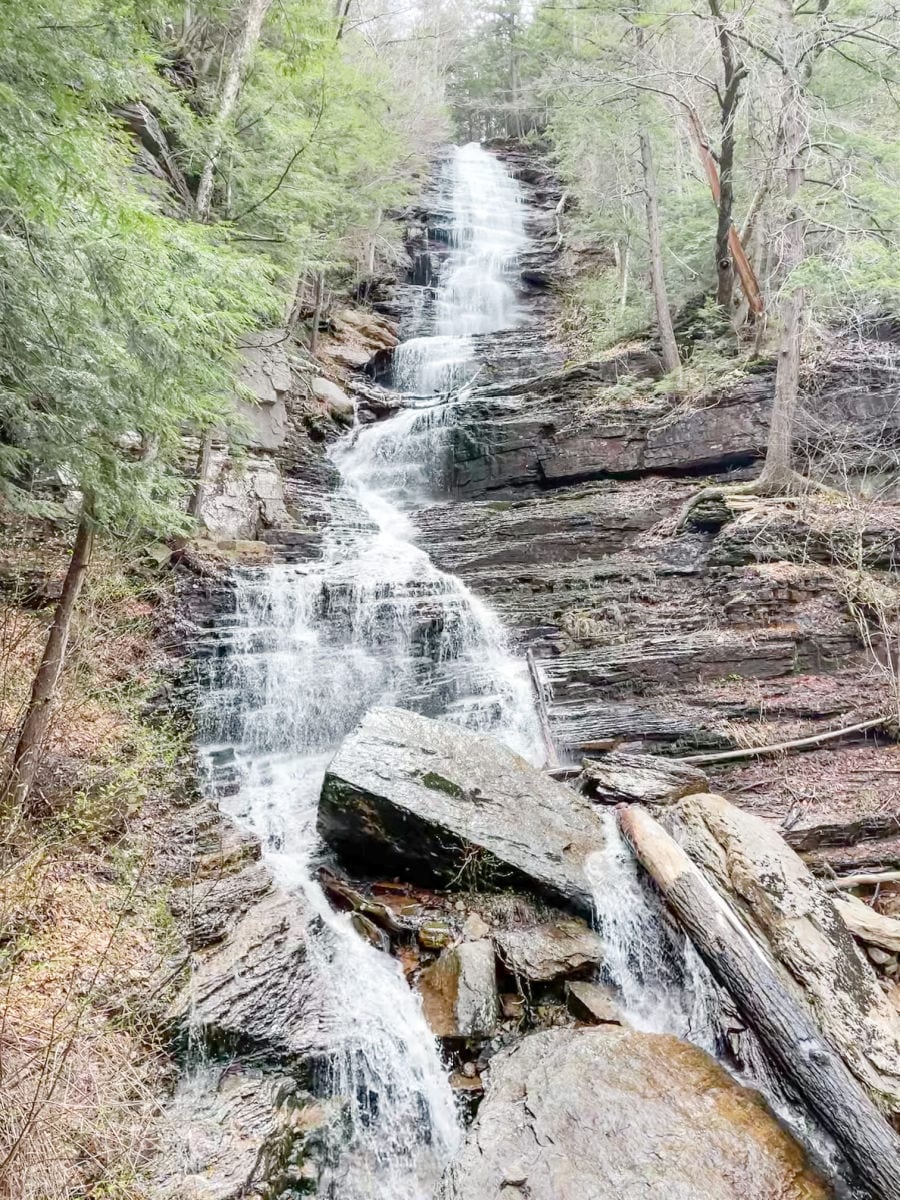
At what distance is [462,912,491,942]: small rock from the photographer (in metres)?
4.95

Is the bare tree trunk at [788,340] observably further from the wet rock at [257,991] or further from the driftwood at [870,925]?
the wet rock at [257,991]

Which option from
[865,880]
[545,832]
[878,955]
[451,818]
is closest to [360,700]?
[451,818]

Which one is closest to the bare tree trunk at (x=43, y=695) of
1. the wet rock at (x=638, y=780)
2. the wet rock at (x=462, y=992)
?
the wet rock at (x=462, y=992)

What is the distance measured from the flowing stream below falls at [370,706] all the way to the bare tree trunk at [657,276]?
4524mm

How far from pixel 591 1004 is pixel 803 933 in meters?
1.58

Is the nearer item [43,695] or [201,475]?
[43,695]

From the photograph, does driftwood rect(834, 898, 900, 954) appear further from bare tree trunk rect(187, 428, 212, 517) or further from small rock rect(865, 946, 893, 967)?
bare tree trunk rect(187, 428, 212, 517)

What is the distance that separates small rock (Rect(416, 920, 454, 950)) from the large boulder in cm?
41

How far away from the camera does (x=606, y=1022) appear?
449 cm

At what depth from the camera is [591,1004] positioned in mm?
4570

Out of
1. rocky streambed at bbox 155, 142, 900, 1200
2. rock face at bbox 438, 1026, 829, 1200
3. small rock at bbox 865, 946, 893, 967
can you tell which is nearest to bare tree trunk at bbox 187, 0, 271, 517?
rocky streambed at bbox 155, 142, 900, 1200

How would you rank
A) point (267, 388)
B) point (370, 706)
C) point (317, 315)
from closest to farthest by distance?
point (370, 706) < point (267, 388) < point (317, 315)

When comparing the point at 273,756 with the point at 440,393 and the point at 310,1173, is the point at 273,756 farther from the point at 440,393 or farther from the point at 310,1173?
the point at 440,393

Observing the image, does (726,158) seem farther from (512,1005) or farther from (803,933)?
(512,1005)
